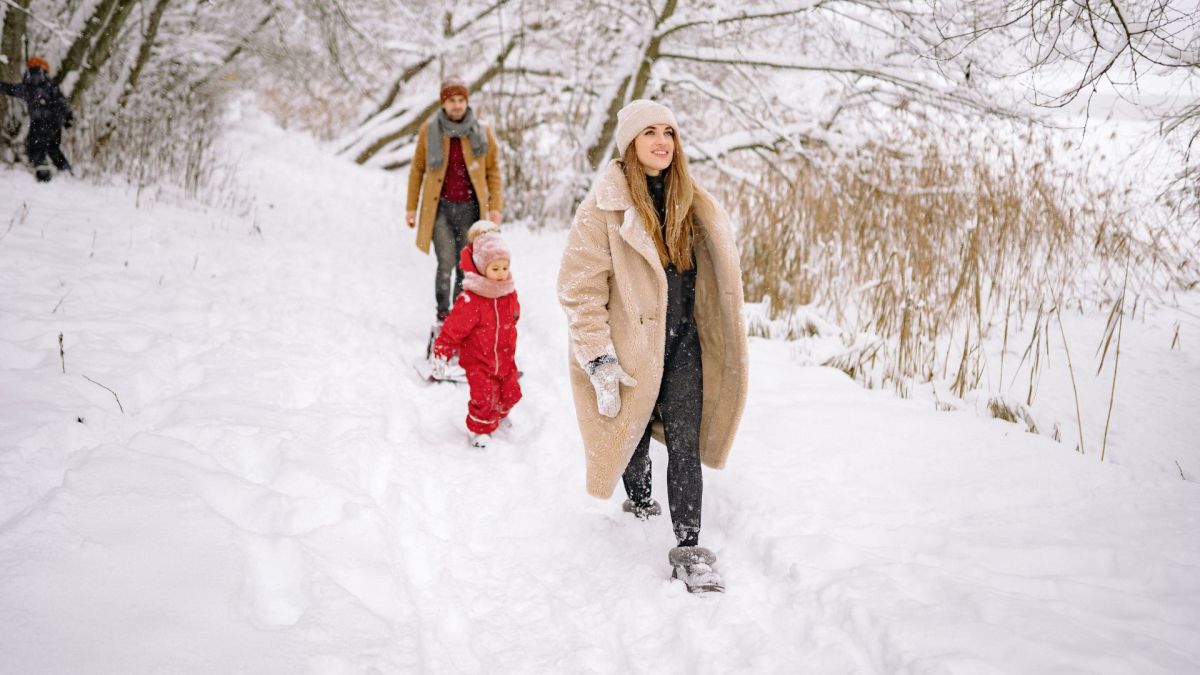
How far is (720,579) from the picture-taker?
2164 mm

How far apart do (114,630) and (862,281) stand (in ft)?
15.7

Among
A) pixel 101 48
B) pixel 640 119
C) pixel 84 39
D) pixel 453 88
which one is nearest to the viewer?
pixel 640 119

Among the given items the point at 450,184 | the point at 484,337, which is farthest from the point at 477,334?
the point at 450,184

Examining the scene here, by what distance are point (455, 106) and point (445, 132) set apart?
22cm

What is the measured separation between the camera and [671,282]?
218 centimetres

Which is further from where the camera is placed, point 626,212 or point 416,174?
point 416,174

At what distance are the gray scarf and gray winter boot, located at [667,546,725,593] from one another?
3641 millimetres

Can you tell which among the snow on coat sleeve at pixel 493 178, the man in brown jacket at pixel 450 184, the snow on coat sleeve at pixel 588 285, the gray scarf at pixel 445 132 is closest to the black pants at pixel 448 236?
the man in brown jacket at pixel 450 184

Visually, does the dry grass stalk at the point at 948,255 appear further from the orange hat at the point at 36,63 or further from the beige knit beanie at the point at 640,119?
the orange hat at the point at 36,63

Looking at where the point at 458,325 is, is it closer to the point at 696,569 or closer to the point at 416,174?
the point at 696,569

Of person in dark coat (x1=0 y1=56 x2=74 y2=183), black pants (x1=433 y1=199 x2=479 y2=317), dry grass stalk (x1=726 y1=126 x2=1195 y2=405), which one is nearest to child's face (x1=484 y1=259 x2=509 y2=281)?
black pants (x1=433 y1=199 x2=479 y2=317)

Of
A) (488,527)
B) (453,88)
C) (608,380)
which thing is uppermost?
(453,88)

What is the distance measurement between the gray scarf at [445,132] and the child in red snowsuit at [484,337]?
161cm

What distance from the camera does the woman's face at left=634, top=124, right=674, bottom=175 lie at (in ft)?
6.79
